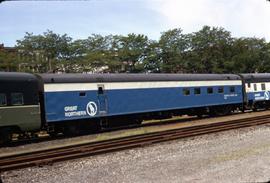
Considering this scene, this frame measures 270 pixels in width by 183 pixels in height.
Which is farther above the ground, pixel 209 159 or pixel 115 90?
pixel 115 90

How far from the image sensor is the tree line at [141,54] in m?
55.6

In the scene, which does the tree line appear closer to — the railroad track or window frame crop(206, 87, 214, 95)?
window frame crop(206, 87, 214, 95)

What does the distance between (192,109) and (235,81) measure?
19.6 feet

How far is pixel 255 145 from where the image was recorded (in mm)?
14797

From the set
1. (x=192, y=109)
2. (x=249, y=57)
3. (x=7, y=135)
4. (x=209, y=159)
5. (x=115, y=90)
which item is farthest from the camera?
(x=249, y=57)

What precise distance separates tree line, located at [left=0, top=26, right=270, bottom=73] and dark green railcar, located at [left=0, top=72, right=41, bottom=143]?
28.8m

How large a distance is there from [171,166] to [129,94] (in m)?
13.8

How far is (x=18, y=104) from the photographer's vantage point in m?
19.3

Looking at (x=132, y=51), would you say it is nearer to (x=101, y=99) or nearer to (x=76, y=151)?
(x=101, y=99)

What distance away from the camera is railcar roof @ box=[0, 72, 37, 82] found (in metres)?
18.9

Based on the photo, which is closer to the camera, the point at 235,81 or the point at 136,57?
the point at 235,81

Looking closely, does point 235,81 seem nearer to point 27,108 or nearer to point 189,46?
point 27,108

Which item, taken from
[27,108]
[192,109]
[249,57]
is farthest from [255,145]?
[249,57]

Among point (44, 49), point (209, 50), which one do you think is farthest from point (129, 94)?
point (209, 50)
